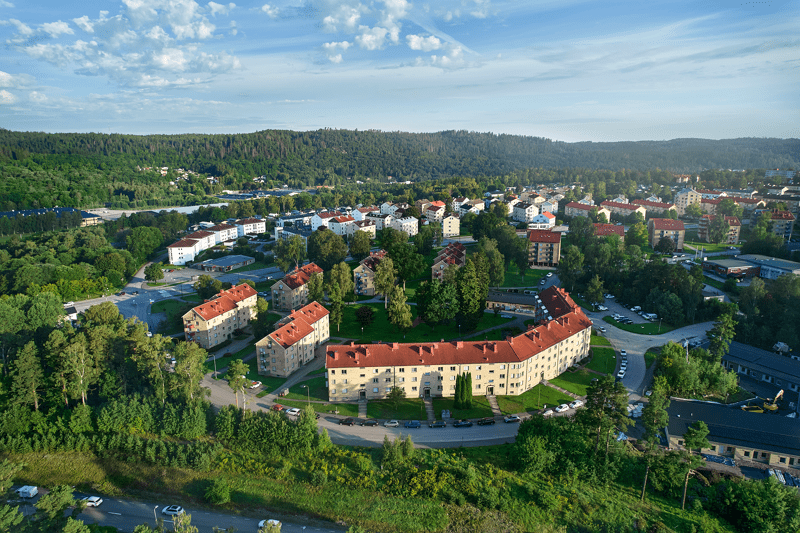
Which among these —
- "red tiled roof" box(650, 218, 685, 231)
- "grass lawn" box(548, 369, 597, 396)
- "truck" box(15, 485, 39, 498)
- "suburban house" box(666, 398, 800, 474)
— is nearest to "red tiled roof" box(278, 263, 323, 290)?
"grass lawn" box(548, 369, 597, 396)

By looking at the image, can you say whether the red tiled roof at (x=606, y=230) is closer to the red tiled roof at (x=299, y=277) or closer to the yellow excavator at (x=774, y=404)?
the yellow excavator at (x=774, y=404)

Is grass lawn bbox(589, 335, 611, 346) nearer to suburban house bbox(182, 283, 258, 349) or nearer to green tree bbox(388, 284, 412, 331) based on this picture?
green tree bbox(388, 284, 412, 331)

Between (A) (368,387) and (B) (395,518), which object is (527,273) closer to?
(A) (368,387)

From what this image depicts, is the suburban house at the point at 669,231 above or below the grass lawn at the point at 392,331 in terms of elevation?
above

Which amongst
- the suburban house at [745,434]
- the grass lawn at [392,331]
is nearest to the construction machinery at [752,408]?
the suburban house at [745,434]

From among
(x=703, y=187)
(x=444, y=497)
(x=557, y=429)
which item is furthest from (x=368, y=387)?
(x=703, y=187)
